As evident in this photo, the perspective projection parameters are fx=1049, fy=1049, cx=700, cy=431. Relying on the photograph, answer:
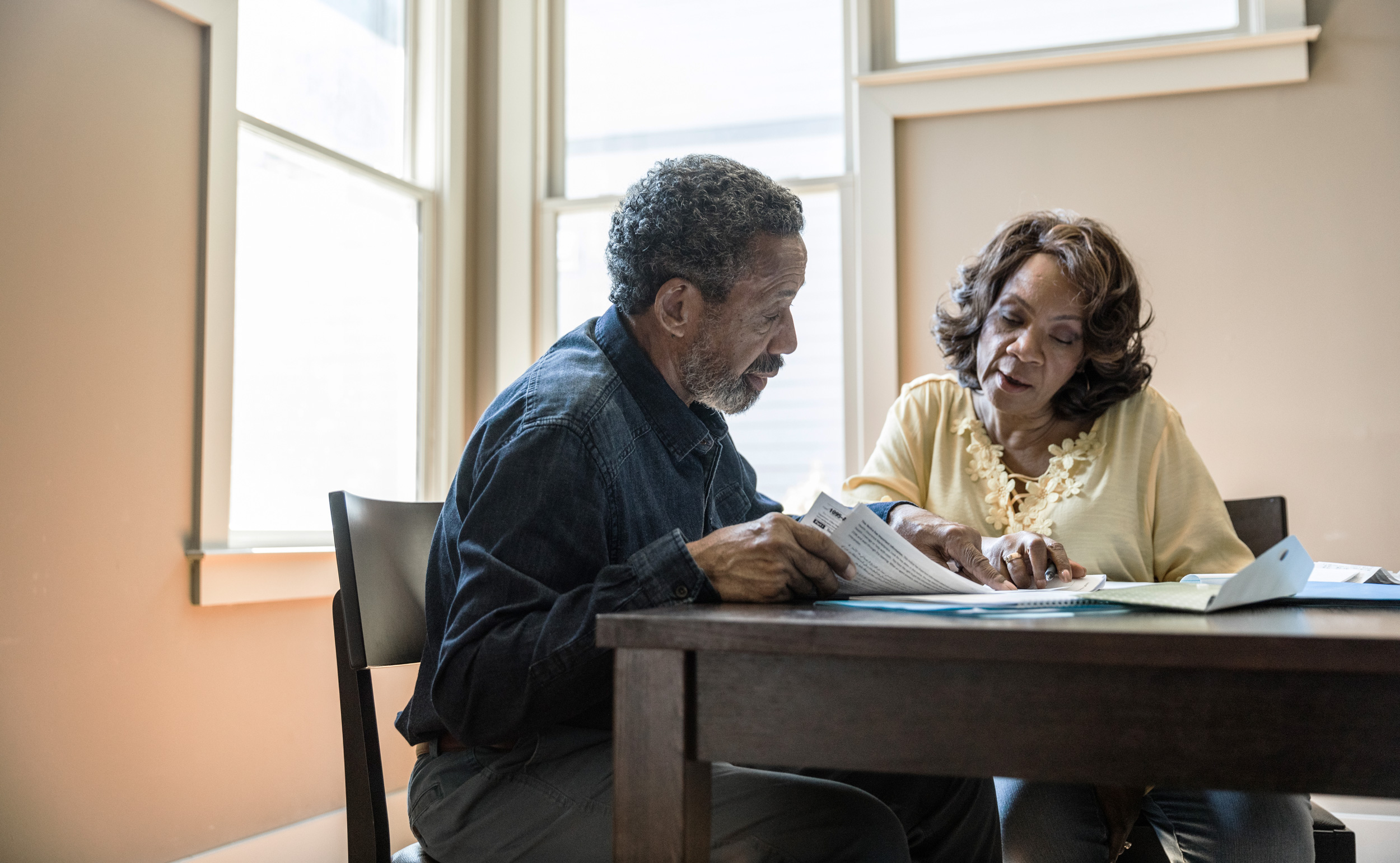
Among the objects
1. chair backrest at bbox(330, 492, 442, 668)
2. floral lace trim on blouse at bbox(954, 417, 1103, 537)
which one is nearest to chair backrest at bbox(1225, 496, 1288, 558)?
floral lace trim on blouse at bbox(954, 417, 1103, 537)

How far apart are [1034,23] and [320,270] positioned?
2012 millimetres

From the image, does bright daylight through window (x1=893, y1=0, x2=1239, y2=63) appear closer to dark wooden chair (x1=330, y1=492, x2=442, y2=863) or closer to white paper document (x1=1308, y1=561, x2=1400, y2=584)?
white paper document (x1=1308, y1=561, x2=1400, y2=584)

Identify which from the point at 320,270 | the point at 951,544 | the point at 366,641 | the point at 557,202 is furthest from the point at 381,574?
the point at 557,202

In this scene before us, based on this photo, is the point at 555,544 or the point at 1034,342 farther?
the point at 1034,342

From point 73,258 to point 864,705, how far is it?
1727 millimetres

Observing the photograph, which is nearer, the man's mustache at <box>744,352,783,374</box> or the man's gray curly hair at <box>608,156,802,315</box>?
the man's gray curly hair at <box>608,156,802,315</box>

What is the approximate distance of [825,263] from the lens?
3.04m

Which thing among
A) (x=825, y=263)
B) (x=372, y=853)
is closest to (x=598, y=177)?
(x=825, y=263)

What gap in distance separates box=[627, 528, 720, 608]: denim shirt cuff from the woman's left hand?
50 centimetres

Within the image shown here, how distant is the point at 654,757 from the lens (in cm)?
72

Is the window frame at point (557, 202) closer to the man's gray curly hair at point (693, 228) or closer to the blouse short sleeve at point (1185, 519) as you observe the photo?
the blouse short sleeve at point (1185, 519)

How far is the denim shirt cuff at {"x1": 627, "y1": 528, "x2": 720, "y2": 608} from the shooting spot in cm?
93

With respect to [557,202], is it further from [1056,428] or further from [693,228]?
[693,228]

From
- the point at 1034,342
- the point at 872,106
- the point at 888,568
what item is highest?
the point at 872,106
